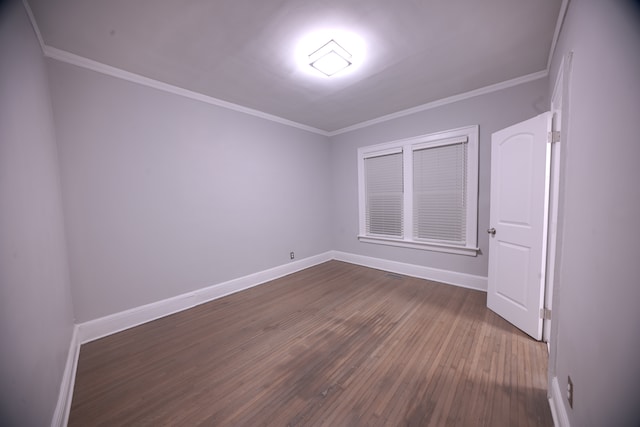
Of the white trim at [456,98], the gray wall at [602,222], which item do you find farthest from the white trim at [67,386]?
the white trim at [456,98]

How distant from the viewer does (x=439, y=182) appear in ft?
11.6

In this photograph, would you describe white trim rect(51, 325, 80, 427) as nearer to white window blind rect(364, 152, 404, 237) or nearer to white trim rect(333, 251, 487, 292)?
white trim rect(333, 251, 487, 292)

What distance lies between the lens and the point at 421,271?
374 cm

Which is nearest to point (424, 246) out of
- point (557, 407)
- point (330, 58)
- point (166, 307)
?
point (557, 407)

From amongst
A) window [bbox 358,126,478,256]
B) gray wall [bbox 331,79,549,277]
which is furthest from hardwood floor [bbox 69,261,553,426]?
window [bbox 358,126,478,256]

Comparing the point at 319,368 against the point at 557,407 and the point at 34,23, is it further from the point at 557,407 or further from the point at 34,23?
the point at 34,23

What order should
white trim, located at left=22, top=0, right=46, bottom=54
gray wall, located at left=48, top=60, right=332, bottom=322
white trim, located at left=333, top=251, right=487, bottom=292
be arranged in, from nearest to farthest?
white trim, located at left=22, top=0, right=46, bottom=54, gray wall, located at left=48, top=60, right=332, bottom=322, white trim, located at left=333, top=251, right=487, bottom=292

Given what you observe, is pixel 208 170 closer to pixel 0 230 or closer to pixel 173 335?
pixel 173 335

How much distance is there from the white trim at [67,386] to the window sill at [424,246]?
4.00m

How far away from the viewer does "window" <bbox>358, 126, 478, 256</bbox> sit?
3.26m

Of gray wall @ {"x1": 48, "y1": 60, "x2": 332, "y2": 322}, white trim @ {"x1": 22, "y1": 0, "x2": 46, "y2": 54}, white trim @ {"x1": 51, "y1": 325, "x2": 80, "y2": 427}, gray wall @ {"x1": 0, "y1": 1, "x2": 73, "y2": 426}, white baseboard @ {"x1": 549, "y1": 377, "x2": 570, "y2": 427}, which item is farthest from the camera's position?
gray wall @ {"x1": 48, "y1": 60, "x2": 332, "y2": 322}

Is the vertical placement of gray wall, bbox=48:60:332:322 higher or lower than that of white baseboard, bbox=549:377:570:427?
higher

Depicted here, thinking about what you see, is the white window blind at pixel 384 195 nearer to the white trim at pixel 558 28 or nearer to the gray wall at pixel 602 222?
the white trim at pixel 558 28

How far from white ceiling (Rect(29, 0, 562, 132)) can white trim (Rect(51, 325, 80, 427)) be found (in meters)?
2.61
